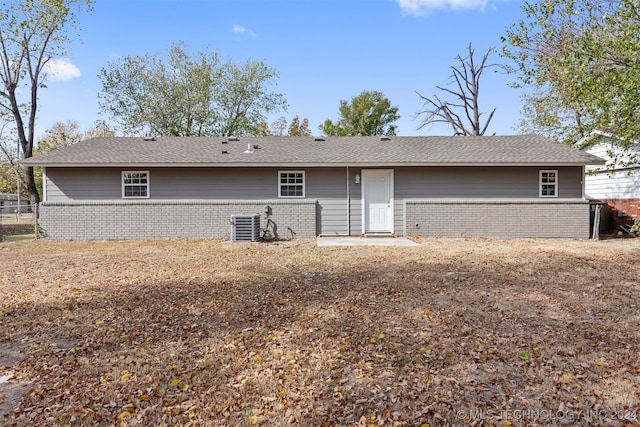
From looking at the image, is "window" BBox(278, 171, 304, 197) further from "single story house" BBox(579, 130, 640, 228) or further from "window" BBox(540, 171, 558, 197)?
"single story house" BBox(579, 130, 640, 228)

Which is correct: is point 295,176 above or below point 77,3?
below

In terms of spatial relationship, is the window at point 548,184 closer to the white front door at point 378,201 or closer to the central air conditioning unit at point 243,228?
the white front door at point 378,201

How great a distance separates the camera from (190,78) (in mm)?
24547

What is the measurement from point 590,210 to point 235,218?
11.5 metres

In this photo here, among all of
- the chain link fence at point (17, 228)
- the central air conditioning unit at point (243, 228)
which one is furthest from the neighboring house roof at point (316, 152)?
the chain link fence at point (17, 228)

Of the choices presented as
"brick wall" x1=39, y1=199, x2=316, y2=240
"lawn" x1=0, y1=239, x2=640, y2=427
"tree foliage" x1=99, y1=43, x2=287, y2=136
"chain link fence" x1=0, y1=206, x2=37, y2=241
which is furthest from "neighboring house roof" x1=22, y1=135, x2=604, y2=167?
"tree foliage" x1=99, y1=43, x2=287, y2=136

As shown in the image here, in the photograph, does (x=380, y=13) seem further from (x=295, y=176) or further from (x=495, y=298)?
(x=495, y=298)

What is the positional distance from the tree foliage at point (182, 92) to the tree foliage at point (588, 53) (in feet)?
63.3

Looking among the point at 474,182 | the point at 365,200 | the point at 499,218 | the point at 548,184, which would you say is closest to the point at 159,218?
the point at 365,200

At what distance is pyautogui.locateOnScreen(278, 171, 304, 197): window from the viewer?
1195 cm

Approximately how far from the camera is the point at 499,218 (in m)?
11.7

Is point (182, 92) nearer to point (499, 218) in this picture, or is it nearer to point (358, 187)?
point (358, 187)

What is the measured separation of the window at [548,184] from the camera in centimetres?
1197

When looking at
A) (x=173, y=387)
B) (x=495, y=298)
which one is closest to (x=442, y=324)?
(x=495, y=298)
